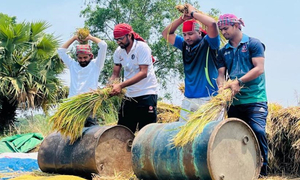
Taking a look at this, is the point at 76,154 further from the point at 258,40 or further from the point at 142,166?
the point at 258,40

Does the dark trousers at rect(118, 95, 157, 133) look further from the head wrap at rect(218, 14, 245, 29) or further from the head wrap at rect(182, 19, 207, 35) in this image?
the head wrap at rect(218, 14, 245, 29)

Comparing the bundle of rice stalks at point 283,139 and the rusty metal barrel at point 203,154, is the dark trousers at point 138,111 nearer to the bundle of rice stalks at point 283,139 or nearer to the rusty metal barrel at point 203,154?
the rusty metal barrel at point 203,154

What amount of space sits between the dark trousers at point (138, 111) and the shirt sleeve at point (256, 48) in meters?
1.43

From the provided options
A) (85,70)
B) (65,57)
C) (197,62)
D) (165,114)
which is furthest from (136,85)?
(165,114)

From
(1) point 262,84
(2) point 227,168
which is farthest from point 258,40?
(2) point 227,168

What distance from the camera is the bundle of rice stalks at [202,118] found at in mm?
3981

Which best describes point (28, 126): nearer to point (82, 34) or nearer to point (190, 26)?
point (82, 34)

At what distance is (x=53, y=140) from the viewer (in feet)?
18.2

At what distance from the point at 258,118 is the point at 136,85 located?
1.59m

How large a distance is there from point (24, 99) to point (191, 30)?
35.3 feet

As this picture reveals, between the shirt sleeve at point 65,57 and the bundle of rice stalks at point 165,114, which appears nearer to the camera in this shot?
the shirt sleeve at point 65,57

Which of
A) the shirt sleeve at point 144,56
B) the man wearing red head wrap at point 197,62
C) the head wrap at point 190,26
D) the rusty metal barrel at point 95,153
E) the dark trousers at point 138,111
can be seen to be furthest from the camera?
the dark trousers at point 138,111

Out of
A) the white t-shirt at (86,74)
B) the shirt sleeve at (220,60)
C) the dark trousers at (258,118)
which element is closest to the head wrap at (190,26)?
the shirt sleeve at (220,60)

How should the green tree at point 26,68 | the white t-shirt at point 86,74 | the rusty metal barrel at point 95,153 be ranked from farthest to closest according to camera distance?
the green tree at point 26,68 → the white t-shirt at point 86,74 → the rusty metal barrel at point 95,153
